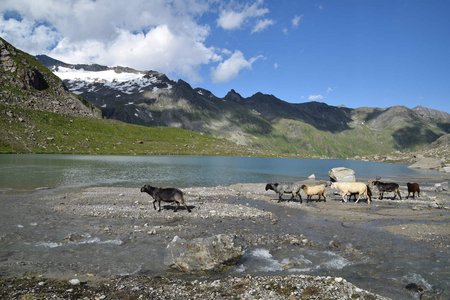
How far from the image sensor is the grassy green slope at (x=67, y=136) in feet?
384

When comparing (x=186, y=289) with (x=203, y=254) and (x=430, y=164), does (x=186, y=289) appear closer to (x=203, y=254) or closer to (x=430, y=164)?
(x=203, y=254)

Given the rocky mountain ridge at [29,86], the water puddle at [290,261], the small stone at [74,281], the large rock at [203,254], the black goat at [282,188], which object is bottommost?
the water puddle at [290,261]

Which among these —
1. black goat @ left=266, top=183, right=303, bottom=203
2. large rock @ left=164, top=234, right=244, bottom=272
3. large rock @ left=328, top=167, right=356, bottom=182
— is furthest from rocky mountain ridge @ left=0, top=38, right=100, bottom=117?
large rock @ left=164, top=234, right=244, bottom=272

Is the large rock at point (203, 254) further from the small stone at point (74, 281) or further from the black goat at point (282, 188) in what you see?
the black goat at point (282, 188)

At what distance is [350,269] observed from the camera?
16.5 m

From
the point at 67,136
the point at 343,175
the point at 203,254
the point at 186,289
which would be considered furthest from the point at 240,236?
the point at 67,136

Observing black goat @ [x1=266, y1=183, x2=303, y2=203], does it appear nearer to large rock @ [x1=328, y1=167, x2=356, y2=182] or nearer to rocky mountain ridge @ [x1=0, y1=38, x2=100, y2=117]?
large rock @ [x1=328, y1=167, x2=356, y2=182]

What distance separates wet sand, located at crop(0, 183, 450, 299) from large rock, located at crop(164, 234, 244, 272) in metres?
0.52

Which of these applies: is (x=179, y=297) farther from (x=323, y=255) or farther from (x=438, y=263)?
(x=438, y=263)

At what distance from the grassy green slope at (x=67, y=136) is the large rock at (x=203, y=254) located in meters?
110

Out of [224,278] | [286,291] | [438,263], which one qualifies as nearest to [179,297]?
[224,278]

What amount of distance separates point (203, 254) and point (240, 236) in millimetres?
5596

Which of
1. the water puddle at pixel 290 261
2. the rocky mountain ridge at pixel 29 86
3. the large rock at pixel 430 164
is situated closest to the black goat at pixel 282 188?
the water puddle at pixel 290 261

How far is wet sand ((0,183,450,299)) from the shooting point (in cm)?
1396
